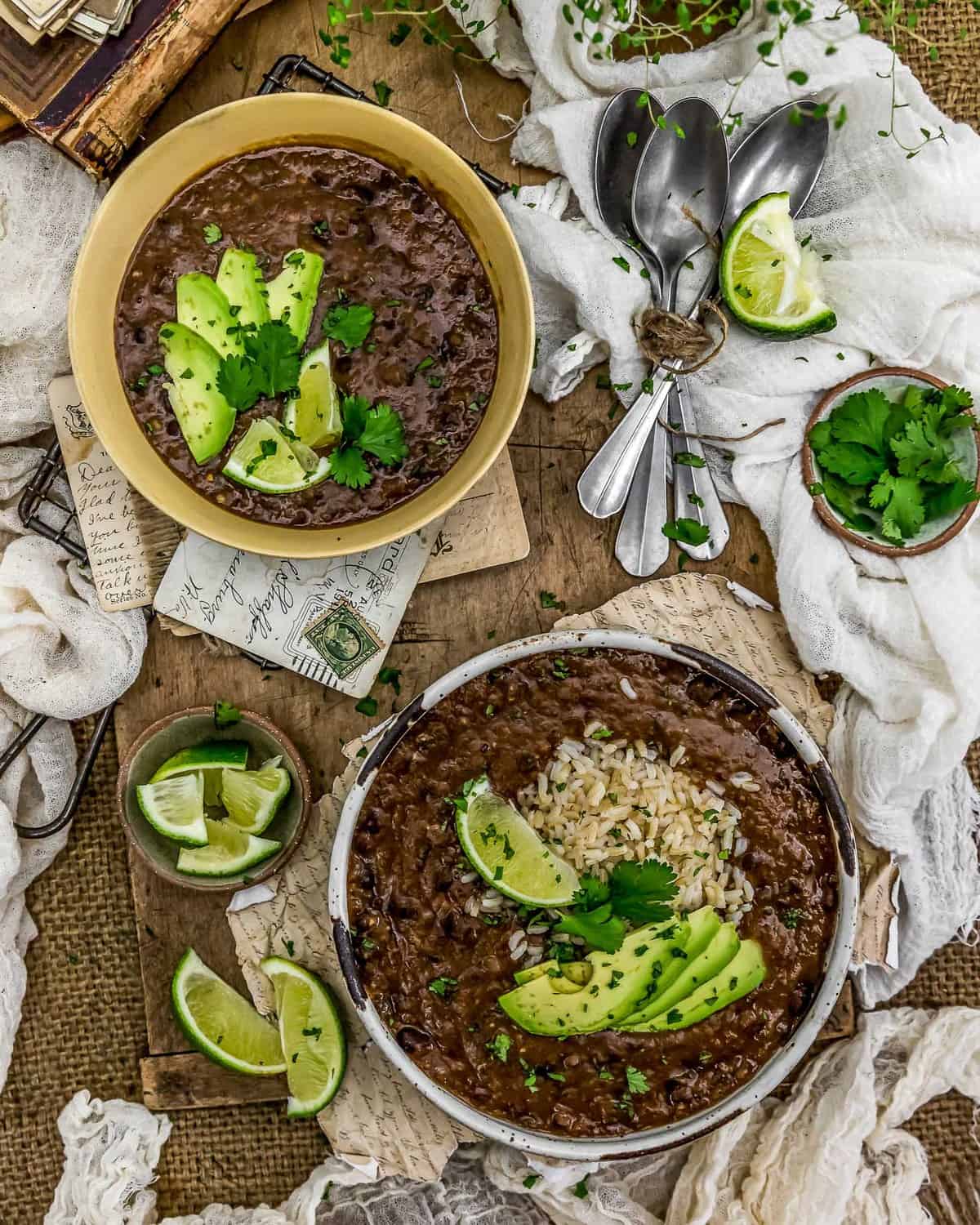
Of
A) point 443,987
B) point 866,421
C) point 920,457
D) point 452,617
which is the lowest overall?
point 443,987

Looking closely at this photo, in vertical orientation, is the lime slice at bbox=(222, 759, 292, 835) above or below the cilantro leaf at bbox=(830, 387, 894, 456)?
above

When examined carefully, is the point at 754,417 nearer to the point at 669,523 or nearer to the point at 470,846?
the point at 669,523

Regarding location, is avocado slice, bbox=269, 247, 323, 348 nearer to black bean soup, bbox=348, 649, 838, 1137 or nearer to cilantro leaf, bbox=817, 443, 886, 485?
black bean soup, bbox=348, 649, 838, 1137

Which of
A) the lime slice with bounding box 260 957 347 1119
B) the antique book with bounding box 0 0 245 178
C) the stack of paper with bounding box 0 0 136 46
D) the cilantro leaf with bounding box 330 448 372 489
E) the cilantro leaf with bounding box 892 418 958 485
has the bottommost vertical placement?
the lime slice with bounding box 260 957 347 1119

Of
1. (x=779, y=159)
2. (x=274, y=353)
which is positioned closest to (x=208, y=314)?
(x=274, y=353)

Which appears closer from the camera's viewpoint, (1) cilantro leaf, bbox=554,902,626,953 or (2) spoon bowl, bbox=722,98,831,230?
(1) cilantro leaf, bbox=554,902,626,953

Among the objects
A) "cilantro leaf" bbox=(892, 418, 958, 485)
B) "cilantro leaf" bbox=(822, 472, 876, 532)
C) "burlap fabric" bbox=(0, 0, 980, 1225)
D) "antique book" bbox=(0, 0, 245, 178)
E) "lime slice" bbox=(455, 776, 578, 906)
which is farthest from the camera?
"burlap fabric" bbox=(0, 0, 980, 1225)

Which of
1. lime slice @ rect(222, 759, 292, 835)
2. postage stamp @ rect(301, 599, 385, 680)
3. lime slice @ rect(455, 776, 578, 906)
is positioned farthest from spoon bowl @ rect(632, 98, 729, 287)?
lime slice @ rect(222, 759, 292, 835)

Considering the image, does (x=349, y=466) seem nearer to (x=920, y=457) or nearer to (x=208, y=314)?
(x=208, y=314)
